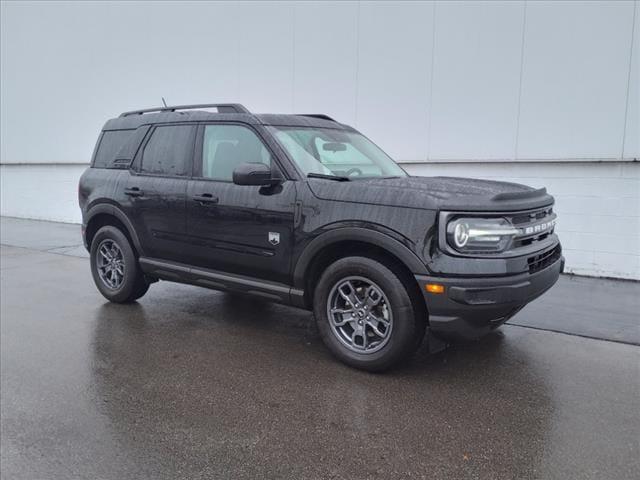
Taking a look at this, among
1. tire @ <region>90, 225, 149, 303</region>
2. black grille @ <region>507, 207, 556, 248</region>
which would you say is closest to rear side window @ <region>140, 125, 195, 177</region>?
tire @ <region>90, 225, 149, 303</region>

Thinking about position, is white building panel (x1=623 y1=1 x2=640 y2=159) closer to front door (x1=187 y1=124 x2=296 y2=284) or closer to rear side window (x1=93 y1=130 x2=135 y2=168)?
front door (x1=187 y1=124 x2=296 y2=284)

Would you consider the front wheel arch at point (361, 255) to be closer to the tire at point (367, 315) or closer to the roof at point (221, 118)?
the tire at point (367, 315)

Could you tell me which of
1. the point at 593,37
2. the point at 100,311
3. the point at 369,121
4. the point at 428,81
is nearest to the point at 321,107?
the point at 369,121

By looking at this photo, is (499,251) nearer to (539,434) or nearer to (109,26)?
(539,434)

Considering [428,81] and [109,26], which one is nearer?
[428,81]

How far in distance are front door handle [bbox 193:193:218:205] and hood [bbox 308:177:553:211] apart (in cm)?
101

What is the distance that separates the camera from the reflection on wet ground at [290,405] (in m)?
2.96

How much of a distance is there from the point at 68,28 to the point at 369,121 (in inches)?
351

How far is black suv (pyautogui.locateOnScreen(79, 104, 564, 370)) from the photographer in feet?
12.2

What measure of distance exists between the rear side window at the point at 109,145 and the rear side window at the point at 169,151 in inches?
19.3

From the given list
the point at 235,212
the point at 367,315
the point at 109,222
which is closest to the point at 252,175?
the point at 235,212

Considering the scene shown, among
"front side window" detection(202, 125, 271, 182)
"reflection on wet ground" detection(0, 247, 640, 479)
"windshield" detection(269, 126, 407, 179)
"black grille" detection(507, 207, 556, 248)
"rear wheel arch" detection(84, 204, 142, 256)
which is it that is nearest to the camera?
"reflection on wet ground" detection(0, 247, 640, 479)

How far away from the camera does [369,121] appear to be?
905 cm

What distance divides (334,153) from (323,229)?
1.06 meters
